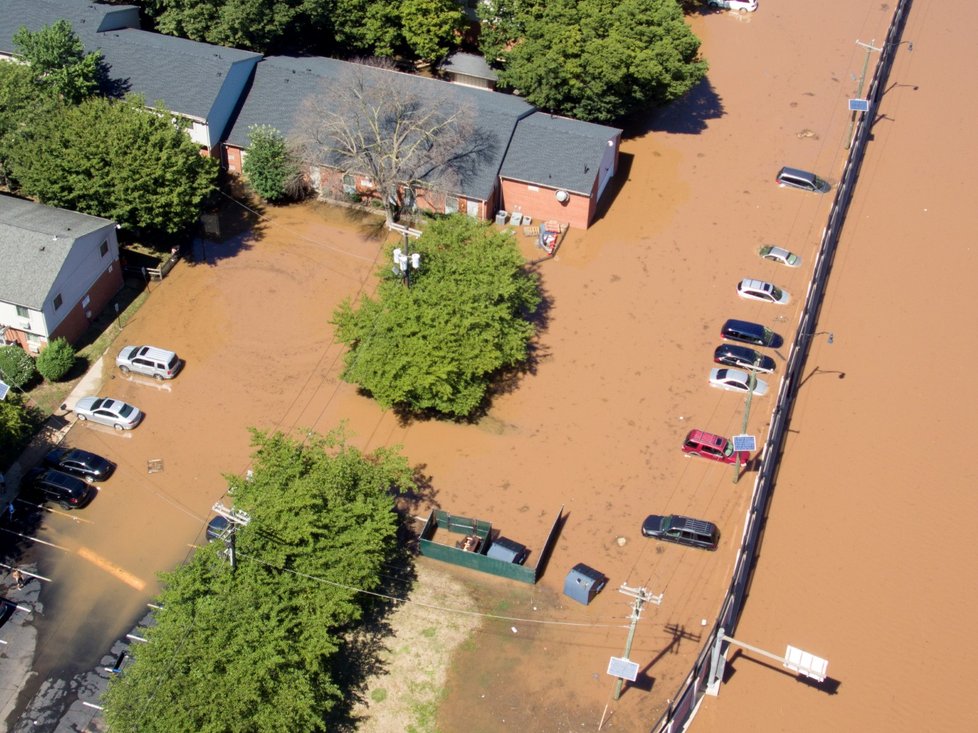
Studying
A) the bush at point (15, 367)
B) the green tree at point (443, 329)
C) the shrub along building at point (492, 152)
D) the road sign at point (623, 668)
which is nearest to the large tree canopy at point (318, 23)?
the shrub along building at point (492, 152)

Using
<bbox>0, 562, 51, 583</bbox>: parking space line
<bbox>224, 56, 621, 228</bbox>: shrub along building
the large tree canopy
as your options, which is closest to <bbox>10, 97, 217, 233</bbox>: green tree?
<bbox>224, 56, 621, 228</bbox>: shrub along building

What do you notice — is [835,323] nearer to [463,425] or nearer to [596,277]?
[596,277]

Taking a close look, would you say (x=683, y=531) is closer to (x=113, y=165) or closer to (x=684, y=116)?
(x=113, y=165)

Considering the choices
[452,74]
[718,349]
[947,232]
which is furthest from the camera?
[452,74]

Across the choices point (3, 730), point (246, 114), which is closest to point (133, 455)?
point (3, 730)

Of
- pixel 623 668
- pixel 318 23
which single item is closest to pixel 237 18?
pixel 318 23

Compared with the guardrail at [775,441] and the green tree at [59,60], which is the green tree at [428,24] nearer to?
the green tree at [59,60]
